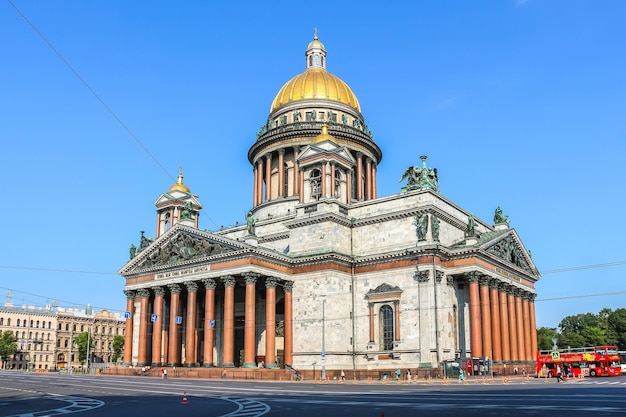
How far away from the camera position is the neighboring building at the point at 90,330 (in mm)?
141500

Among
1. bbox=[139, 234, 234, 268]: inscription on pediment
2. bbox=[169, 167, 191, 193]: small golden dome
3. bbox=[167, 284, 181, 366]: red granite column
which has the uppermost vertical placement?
bbox=[169, 167, 191, 193]: small golden dome

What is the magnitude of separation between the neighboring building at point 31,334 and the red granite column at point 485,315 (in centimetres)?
10442

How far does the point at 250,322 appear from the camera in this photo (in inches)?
2331

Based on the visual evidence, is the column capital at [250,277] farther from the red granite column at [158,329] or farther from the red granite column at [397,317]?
the red granite column at [158,329]

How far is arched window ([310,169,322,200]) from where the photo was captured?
68.2 meters

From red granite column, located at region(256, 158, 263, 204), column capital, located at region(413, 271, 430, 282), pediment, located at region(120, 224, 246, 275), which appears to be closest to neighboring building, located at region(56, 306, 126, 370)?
red granite column, located at region(256, 158, 263, 204)

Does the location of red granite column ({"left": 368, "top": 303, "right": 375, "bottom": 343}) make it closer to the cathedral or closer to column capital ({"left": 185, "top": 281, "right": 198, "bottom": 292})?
the cathedral

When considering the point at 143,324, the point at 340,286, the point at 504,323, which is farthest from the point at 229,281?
the point at 504,323

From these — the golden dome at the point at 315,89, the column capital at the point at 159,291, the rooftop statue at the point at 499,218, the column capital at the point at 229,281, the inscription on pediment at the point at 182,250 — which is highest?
the golden dome at the point at 315,89

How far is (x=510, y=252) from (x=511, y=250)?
0.60 meters

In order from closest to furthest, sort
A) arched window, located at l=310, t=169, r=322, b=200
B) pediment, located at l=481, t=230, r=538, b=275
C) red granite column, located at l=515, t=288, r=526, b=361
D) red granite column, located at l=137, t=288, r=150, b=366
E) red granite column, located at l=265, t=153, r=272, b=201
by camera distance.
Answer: pediment, located at l=481, t=230, r=538, b=275, red granite column, located at l=515, t=288, r=526, b=361, arched window, located at l=310, t=169, r=322, b=200, red granite column, located at l=137, t=288, r=150, b=366, red granite column, located at l=265, t=153, r=272, b=201

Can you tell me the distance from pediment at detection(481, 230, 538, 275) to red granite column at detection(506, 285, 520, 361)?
11.0ft

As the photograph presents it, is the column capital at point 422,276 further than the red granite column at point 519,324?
No

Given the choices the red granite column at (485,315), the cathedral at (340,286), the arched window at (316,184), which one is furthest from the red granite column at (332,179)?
the red granite column at (485,315)
